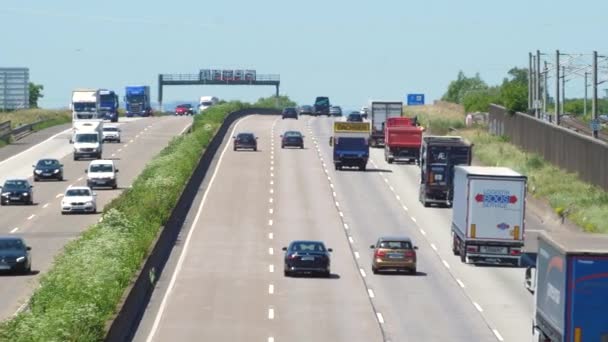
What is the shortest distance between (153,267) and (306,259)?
18.2 feet

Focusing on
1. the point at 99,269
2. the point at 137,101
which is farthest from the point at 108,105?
the point at 99,269

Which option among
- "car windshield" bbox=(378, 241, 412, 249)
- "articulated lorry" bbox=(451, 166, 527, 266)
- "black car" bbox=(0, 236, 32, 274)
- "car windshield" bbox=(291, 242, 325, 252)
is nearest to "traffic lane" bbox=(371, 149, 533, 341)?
"articulated lorry" bbox=(451, 166, 527, 266)

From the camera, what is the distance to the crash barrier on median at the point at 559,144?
7800cm

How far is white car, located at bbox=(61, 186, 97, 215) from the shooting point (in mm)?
71688

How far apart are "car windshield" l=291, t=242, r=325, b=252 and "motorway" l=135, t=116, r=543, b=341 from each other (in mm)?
982

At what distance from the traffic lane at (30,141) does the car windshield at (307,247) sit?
52.3 m

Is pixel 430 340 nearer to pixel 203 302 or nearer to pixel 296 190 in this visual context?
pixel 203 302

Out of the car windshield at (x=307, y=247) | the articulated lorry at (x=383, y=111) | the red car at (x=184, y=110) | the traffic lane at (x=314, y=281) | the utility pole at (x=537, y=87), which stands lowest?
the traffic lane at (x=314, y=281)

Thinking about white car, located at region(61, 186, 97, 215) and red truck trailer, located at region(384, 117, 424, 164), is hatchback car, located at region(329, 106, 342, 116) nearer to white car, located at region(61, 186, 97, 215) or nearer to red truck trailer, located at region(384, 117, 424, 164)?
red truck trailer, located at region(384, 117, 424, 164)

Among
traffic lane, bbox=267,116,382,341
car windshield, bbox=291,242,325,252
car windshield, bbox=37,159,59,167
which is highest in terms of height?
car windshield, bbox=37,159,59,167

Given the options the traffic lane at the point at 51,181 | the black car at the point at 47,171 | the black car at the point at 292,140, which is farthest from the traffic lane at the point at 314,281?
the black car at the point at 292,140

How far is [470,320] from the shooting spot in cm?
4412

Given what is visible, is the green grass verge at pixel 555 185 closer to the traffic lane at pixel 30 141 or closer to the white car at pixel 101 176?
the white car at pixel 101 176

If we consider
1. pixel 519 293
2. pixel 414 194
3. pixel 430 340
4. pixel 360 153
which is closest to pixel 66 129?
pixel 360 153
